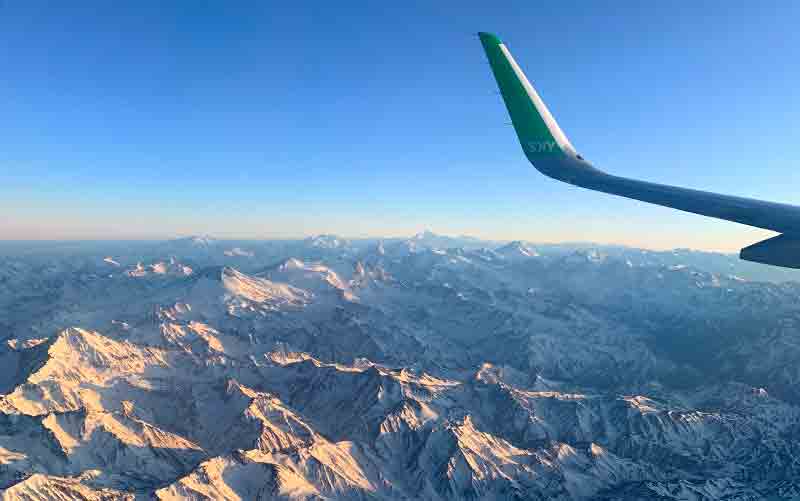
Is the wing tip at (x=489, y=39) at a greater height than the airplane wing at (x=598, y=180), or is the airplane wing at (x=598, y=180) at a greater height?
the wing tip at (x=489, y=39)

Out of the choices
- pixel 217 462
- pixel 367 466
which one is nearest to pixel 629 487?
pixel 367 466

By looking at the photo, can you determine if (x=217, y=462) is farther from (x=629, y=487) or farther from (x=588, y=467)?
(x=629, y=487)

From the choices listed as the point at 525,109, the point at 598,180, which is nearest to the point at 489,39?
the point at 525,109

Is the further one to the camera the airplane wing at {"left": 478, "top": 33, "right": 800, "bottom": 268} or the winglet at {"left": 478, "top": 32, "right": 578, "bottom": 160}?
the winglet at {"left": 478, "top": 32, "right": 578, "bottom": 160}

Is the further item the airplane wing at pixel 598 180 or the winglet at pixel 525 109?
the winglet at pixel 525 109

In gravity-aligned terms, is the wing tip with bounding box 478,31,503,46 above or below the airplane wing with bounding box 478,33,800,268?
above

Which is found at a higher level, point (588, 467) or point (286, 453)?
point (286, 453)
